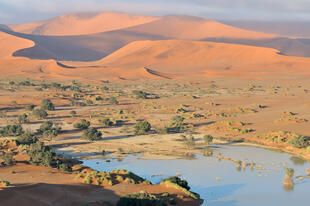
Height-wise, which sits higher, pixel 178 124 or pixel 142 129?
pixel 142 129

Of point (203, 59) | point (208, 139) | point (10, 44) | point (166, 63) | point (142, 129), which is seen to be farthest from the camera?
point (10, 44)

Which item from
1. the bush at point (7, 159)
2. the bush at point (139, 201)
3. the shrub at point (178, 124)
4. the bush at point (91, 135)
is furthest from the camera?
the shrub at point (178, 124)

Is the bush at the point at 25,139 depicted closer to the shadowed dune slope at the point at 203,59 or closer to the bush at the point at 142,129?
the bush at the point at 142,129

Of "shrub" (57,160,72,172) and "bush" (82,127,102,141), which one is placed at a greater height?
"shrub" (57,160,72,172)

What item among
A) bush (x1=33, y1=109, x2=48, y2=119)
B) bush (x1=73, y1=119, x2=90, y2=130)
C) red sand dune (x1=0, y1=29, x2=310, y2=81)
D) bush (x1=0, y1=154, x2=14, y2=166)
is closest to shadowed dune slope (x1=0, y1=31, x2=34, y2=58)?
red sand dune (x1=0, y1=29, x2=310, y2=81)

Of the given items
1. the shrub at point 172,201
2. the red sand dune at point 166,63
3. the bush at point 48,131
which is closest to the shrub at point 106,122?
the bush at point 48,131

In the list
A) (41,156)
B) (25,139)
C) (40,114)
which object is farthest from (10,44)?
(41,156)

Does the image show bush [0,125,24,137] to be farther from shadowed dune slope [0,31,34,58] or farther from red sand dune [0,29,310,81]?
shadowed dune slope [0,31,34,58]

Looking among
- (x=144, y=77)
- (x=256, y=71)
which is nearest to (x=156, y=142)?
(x=144, y=77)

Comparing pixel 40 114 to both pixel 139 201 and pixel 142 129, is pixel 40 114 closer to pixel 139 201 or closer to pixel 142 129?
pixel 142 129
